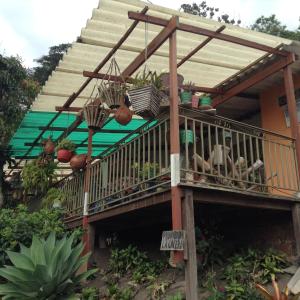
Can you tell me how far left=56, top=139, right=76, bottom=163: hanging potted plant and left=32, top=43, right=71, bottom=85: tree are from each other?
845 inches

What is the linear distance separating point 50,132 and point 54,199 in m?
2.33

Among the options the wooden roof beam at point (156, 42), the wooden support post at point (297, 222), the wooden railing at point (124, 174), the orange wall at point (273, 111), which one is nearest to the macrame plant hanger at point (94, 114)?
the wooden railing at point (124, 174)

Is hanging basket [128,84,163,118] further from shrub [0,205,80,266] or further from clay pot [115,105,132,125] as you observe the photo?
shrub [0,205,80,266]

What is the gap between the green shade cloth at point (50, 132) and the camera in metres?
9.11

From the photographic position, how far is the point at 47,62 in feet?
99.2

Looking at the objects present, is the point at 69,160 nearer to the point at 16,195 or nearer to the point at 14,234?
the point at 14,234

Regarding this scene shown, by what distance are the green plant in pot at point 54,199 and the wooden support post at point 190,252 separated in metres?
4.53

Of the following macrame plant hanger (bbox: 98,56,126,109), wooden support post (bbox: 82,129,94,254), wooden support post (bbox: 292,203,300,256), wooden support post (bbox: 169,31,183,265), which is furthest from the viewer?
wooden support post (bbox: 82,129,94,254)

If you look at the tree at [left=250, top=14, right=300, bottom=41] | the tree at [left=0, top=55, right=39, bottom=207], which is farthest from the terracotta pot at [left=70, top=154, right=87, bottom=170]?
the tree at [left=250, top=14, right=300, bottom=41]

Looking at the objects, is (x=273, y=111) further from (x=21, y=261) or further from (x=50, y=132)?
(x=50, y=132)

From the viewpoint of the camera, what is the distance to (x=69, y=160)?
320 inches

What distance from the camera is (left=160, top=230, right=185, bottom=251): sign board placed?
4.29m

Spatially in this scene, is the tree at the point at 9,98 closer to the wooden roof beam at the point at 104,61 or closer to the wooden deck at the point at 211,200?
the wooden roof beam at the point at 104,61

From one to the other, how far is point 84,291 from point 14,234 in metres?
1.68
